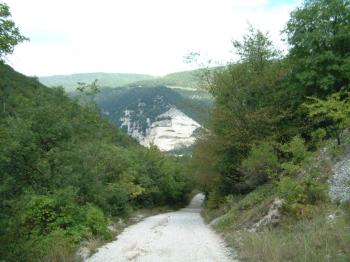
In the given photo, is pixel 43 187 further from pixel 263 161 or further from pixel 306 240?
pixel 263 161

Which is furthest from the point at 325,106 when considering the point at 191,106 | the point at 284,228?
the point at 191,106

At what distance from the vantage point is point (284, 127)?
29.9m

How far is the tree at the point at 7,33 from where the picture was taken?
9.73 meters

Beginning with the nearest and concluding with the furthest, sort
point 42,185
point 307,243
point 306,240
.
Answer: point 307,243
point 306,240
point 42,185

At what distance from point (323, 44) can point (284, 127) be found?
5.86 metres

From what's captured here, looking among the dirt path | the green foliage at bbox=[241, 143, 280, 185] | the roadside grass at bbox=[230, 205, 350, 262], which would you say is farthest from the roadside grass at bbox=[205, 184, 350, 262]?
the green foliage at bbox=[241, 143, 280, 185]

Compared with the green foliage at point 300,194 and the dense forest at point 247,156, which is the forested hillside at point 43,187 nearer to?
the dense forest at point 247,156

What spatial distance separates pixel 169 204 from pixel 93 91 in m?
28.5

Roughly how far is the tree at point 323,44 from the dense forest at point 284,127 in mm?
55

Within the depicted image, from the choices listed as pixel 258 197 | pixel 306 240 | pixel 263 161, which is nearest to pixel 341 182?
pixel 306 240

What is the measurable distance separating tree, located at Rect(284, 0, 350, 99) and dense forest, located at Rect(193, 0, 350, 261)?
55mm

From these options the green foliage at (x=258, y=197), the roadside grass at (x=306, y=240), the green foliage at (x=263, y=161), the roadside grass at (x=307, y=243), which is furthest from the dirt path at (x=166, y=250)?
the green foliage at (x=263, y=161)

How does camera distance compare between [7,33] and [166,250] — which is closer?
[7,33]

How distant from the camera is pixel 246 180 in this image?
3058 cm
